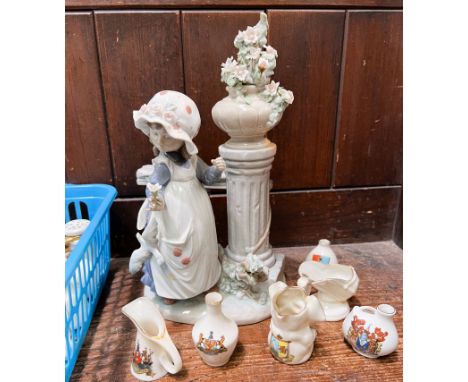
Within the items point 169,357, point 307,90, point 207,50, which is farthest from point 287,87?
point 169,357

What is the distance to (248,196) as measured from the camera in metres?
0.94

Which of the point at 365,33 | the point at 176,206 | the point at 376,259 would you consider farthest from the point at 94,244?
the point at 365,33

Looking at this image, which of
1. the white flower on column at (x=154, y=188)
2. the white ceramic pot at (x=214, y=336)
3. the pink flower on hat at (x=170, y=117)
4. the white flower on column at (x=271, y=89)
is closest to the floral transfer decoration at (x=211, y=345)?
the white ceramic pot at (x=214, y=336)

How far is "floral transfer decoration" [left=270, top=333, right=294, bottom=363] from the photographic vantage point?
0.80m

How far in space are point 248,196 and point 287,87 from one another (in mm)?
430

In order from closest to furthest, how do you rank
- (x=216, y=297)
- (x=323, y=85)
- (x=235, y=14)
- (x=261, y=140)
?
(x=216, y=297), (x=261, y=140), (x=235, y=14), (x=323, y=85)

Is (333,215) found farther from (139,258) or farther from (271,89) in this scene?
(139,258)

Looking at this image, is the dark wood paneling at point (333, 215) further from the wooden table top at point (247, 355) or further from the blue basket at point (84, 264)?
the blue basket at point (84, 264)

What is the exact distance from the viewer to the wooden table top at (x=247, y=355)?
786 millimetres

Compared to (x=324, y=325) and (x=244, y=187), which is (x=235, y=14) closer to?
(x=244, y=187)

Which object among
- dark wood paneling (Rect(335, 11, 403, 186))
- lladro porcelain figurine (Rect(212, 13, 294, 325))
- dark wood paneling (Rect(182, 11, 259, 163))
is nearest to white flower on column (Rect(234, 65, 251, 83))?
lladro porcelain figurine (Rect(212, 13, 294, 325))

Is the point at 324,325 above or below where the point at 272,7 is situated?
below

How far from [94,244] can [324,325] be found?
677mm

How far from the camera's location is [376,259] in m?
1.26
